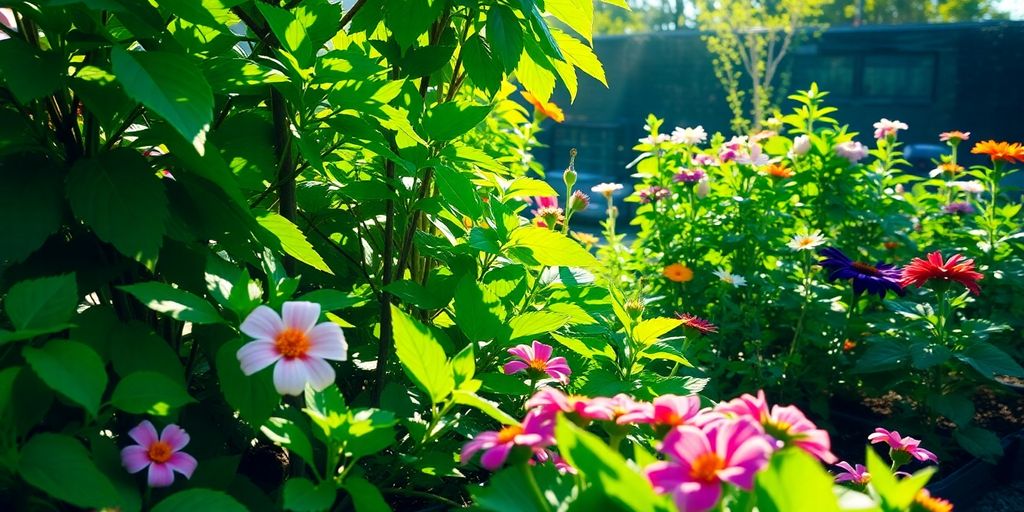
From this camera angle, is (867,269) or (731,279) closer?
(867,269)

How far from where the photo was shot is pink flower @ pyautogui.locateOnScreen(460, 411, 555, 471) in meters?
0.88

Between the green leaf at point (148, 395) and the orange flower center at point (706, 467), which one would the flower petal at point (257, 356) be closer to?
the green leaf at point (148, 395)

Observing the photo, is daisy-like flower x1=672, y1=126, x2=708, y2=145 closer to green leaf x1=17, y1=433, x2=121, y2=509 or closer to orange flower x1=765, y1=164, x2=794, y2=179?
orange flower x1=765, y1=164, x2=794, y2=179

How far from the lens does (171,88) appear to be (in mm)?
969

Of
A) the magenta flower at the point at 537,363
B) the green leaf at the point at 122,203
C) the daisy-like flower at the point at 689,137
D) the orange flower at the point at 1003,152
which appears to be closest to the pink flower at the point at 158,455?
the green leaf at the point at 122,203

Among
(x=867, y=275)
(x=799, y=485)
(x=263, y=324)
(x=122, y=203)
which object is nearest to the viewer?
(x=799, y=485)

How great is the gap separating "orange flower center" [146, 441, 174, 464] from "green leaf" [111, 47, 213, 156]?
1.24 ft

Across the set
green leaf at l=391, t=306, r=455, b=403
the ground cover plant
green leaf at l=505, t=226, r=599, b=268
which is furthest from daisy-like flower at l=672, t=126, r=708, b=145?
green leaf at l=391, t=306, r=455, b=403

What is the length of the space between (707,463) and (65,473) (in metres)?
0.63

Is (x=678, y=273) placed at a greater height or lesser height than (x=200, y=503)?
lesser

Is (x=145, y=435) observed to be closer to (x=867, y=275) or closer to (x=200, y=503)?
(x=200, y=503)

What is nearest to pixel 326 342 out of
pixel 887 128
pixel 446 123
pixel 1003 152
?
pixel 446 123

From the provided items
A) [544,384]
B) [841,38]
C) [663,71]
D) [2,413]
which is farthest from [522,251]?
[663,71]

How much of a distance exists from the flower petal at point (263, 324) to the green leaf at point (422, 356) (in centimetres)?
14
